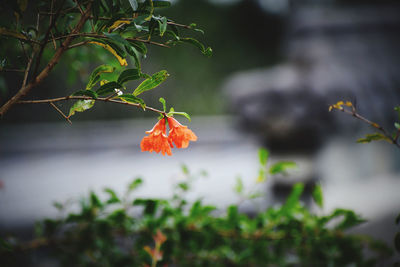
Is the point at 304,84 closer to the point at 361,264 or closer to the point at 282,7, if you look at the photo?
the point at 361,264

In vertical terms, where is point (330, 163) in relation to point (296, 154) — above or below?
above

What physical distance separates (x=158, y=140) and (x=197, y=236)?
0.28 m

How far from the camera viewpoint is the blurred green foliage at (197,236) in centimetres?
61

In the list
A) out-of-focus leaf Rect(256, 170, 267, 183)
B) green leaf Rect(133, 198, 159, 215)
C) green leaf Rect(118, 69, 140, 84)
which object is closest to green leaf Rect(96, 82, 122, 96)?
green leaf Rect(118, 69, 140, 84)

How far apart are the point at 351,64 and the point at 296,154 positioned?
31.6 inches

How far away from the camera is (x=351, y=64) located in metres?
1.80

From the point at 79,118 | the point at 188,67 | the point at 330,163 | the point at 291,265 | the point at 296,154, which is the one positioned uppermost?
the point at 188,67

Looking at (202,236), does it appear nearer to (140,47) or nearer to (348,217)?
(348,217)

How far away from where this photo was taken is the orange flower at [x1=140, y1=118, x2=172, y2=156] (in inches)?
17.4

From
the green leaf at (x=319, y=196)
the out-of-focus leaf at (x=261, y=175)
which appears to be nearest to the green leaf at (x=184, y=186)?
the out-of-focus leaf at (x=261, y=175)

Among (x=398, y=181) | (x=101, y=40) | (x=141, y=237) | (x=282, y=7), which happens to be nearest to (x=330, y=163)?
(x=398, y=181)

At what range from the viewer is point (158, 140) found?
447 millimetres

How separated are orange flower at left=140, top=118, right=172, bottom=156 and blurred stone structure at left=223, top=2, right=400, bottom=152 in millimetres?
875

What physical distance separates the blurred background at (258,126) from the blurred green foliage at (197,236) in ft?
0.37
